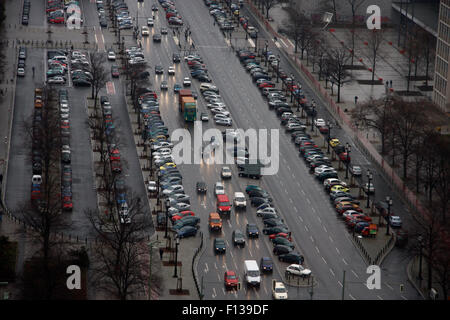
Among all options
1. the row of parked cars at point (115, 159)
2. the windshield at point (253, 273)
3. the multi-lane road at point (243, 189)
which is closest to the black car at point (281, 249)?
the multi-lane road at point (243, 189)

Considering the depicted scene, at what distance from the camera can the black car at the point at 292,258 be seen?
398ft

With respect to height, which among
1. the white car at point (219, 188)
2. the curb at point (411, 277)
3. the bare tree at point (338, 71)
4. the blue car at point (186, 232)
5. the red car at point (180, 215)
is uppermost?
the bare tree at point (338, 71)

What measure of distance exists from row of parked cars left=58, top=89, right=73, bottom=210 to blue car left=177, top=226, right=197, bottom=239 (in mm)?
16084

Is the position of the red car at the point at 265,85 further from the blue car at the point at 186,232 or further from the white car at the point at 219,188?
the blue car at the point at 186,232

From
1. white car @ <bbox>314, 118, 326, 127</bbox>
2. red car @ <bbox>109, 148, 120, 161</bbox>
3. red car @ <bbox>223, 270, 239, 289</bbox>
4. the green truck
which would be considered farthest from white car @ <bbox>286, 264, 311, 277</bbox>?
the green truck

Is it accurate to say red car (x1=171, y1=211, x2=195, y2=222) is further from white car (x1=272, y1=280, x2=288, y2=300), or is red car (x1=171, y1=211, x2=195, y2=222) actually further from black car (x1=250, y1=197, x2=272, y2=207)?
white car (x1=272, y1=280, x2=288, y2=300)

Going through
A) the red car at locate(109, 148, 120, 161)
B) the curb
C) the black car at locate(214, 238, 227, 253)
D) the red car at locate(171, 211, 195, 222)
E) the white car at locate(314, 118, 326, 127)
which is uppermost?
the white car at locate(314, 118, 326, 127)

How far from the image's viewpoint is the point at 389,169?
15262cm

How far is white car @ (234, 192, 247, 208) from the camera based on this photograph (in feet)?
452

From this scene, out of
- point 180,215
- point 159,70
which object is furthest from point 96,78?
point 180,215

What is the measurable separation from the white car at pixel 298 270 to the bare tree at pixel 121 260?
15.3 meters
